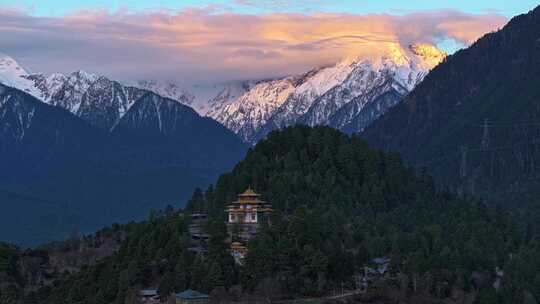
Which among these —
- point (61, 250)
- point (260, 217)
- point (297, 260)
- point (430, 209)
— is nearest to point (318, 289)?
point (297, 260)

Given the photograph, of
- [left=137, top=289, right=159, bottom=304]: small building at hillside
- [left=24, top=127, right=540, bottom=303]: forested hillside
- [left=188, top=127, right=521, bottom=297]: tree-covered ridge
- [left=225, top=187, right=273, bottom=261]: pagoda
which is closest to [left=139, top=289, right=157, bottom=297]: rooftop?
[left=137, top=289, right=159, bottom=304]: small building at hillside

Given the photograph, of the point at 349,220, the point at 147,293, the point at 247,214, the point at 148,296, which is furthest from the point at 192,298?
the point at 349,220

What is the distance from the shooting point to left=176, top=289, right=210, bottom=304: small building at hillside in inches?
4953

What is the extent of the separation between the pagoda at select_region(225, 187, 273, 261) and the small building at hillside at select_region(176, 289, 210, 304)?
1625 centimetres

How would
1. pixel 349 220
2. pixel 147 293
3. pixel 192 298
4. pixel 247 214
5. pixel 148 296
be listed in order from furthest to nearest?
pixel 349 220 → pixel 247 214 → pixel 147 293 → pixel 148 296 → pixel 192 298

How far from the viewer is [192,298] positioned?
413 ft

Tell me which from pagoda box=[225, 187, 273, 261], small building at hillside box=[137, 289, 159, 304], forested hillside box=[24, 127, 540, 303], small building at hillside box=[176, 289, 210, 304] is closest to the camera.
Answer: small building at hillside box=[176, 289, 210, 304]

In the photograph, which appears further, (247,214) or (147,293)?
(247,214)

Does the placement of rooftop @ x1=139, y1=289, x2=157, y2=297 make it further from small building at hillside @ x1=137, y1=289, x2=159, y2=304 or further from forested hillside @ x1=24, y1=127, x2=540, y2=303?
forested hillside @ x1=24, y1=127, x2=540, y2=303

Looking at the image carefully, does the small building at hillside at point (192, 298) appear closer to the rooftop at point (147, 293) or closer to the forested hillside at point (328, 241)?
the forested hillside at point (328, 241)

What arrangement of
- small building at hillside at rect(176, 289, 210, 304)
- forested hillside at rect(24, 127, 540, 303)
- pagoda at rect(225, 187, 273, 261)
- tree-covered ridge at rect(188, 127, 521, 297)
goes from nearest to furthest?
small building at hillside at rect(176, 289, 210, 304) → forested hillside at rect(24, 127, 540, 303) → tree-covered ridge at rect(188, 127, 521, 297) → pagoda at rect(225, 187, 273, 261)

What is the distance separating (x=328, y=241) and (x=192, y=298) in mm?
16005

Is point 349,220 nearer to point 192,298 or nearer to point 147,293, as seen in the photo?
point 147,293

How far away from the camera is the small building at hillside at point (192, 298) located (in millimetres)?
125812
